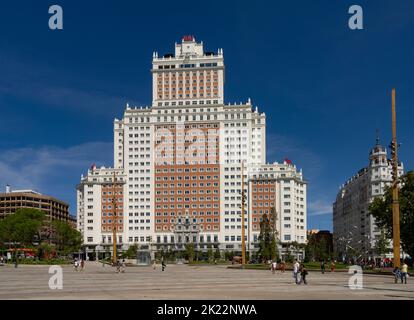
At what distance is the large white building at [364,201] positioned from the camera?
152 m

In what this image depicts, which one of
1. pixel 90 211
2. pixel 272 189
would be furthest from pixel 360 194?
pixel 90 211

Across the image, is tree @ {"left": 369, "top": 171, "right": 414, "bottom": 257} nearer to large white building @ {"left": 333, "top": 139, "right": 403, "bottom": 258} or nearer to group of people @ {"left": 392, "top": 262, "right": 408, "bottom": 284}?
group of people @ {"left": 392, "top": 262, "right": 408, "bottom": 284}

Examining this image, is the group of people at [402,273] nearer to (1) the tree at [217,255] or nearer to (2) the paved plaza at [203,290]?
(2) the paved plaza at [203,290]

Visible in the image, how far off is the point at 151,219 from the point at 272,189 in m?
36.8

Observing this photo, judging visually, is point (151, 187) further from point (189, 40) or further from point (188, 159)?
point (189, 40)

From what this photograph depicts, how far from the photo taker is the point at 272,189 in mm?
161500

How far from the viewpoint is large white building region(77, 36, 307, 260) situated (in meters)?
161

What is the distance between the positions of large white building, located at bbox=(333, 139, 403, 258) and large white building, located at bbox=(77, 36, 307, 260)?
16.8 metres

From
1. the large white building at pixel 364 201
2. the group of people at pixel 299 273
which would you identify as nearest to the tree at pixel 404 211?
the group of people at pixel 299 273

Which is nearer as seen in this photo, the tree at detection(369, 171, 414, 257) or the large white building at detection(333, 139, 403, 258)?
the tree at detection(369, 171, 414, 257)

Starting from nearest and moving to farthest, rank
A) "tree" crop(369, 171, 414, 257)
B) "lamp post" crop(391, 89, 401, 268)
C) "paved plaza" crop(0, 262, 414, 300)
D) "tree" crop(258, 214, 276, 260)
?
"paved plaza" crop(0, 262, 414, 300) < "lamp post" crop(391, 89, 401, 268) < "tree" crop(369, 171, 414, 257) < "tree" crop(258, 214, 276, 260)

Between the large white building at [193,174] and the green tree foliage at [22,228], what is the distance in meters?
46.8

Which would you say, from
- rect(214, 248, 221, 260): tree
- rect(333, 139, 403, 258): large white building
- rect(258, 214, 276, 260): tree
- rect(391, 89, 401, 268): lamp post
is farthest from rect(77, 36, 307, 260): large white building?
rect(391, 89, 401, 268): lamp post

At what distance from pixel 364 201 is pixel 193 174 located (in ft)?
166
